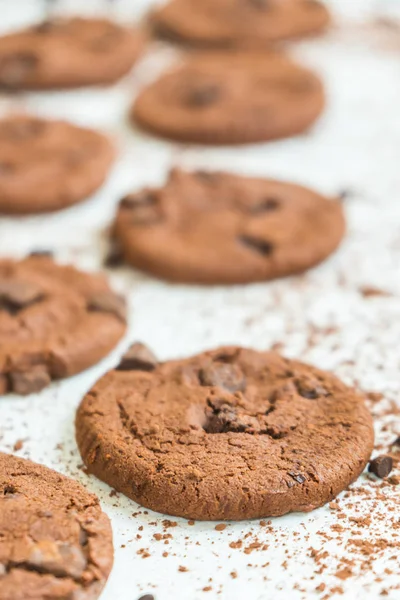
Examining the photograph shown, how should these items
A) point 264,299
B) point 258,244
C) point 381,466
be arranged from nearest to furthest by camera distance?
point 381,466 < point 264,299 < point 258,244

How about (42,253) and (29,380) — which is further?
(42,253)

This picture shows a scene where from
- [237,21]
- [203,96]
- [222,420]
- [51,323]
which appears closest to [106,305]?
[51,323]

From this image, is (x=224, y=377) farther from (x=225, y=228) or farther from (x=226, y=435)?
(x=225, y=228)

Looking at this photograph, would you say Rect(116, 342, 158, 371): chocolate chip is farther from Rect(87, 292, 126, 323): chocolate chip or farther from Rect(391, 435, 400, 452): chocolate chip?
Rect(391, 435, 400, 452): chocolate chip

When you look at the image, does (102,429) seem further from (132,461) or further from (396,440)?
(396,440)

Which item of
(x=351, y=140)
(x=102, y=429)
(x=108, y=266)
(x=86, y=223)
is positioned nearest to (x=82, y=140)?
(x=86, y=223)

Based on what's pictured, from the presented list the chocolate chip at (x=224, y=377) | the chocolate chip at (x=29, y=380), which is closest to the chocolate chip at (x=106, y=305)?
the chocolate chip at (x=29, y=380)
